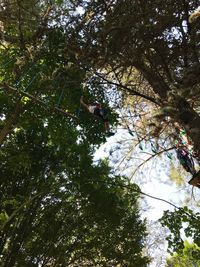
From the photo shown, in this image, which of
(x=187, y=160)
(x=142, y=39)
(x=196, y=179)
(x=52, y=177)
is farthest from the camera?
(x=52, y=177)

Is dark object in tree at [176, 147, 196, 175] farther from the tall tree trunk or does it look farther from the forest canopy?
the tall tree trunk

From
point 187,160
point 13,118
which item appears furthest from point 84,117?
point 187,160

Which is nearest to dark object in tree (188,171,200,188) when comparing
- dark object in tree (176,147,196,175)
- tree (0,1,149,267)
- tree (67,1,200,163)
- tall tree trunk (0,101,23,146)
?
tree (67,1,200,163)

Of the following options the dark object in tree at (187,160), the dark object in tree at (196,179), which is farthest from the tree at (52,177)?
the dark object in tree at (196,179)

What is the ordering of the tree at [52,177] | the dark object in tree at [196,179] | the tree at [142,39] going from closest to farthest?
the dark object in tree at [196,179]
the tree at [142,39]
the tree at [52,177]

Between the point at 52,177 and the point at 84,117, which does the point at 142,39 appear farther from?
the point at 52,177

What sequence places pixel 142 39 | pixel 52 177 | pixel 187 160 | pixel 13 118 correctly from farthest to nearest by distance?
pixel 52 177, pixel 13 118, pixel 187 160, pixel 142 39

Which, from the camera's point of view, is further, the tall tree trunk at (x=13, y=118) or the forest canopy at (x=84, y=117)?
the tall tree trunk at (x=13, y=118)

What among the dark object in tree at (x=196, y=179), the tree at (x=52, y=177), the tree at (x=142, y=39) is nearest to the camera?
the dark object in tree at (x=196, y=179)

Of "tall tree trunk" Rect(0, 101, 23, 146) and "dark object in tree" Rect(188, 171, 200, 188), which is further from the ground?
"tall tree trunk" Rect(0, 101, 23, 146)

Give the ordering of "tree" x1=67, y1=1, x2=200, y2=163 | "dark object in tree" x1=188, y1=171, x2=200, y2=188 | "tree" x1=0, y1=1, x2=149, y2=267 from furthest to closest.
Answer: "tree" x1=0, y1=1, x2=149, y2=267, "tree" x1=67, y1=1, x2=200, y2=163, "dark object in tree" x1=188, y1=171, x2=200, y2=188

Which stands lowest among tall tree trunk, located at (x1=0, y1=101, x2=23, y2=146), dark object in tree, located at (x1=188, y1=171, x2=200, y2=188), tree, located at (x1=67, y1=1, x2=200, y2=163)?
dark object in tree, located at (x1=188, y1=171, x2=200, y2=188)

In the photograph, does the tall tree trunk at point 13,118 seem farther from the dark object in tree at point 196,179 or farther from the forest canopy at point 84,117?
the dark object in tree at point 196,179

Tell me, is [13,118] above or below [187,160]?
below
